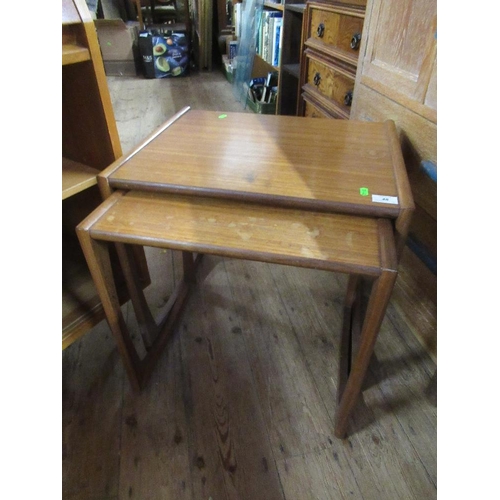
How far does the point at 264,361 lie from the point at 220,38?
4.54 m

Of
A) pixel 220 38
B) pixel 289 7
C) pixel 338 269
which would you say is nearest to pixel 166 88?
pixel 220 38

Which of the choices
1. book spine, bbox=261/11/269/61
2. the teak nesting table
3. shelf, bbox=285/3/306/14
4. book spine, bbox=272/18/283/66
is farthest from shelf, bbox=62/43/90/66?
book spine, bbox=261/11/269/61

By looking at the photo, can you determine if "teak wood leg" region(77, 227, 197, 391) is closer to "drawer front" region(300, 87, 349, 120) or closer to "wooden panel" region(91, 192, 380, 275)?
"wooden panel" region(91, 192, 380, 275)

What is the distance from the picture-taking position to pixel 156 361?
45.6 inches

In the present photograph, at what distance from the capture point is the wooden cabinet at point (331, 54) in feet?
4.56

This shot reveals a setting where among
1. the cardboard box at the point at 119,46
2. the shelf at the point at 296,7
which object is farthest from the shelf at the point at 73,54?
the cardboard box at the point at 119,46

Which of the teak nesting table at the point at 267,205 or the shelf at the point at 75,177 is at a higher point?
the teak nesting table at the point at 267,205

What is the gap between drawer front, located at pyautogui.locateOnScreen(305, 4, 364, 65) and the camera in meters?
1.36

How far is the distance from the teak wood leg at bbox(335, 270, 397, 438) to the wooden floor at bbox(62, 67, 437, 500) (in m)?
0.13

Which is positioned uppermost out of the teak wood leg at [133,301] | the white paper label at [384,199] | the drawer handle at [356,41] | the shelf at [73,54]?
the shelf at [73,54]

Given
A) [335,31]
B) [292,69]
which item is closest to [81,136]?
[335,31]

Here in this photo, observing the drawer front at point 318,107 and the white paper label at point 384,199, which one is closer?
the white paper label at point 384,199

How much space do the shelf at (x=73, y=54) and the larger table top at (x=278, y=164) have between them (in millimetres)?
227

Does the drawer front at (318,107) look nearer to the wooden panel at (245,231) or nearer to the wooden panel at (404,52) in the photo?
the wooden panel at (404,52)
